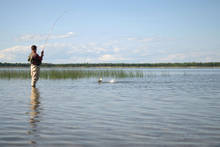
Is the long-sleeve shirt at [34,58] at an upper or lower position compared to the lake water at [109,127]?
upper

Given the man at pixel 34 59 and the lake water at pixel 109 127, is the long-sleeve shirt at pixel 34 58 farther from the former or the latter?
the lake water at pixel 109 127

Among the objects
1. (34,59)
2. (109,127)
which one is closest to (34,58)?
(34,59)

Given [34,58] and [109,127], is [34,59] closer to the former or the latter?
[34,58]

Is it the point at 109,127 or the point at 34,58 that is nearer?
the point at 109,127

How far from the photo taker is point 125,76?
2942 centimetres

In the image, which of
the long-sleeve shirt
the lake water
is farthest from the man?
the lake water

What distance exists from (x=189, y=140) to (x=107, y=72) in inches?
1044

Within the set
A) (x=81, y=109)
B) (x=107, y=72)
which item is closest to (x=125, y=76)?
(x=107, y=72)

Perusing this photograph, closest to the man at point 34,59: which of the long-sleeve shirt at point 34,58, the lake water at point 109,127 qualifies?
the long-sleeve shirt at point 34,58

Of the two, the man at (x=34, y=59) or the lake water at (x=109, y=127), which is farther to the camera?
the man at (x=34, y=59)

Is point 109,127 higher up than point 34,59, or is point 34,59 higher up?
point 34,59

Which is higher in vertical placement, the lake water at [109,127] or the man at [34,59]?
the man at [34,59]

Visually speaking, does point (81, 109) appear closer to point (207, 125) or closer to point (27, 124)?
point (27, 124)

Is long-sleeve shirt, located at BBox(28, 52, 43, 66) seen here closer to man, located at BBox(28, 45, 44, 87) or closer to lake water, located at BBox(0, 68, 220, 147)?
man, located at BBox(28, 45, 44, 87)
